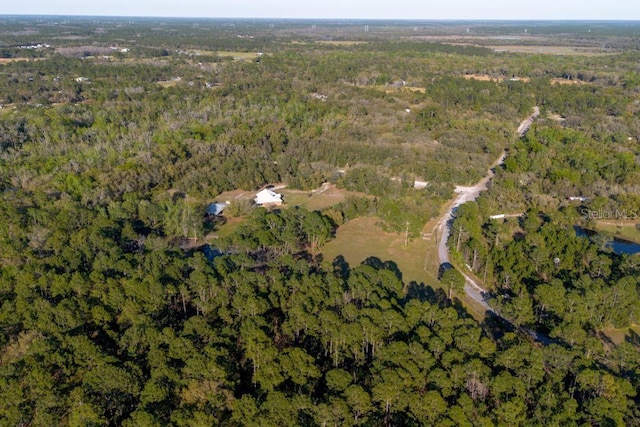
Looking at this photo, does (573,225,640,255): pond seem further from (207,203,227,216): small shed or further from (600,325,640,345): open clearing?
(207,203,227,216): small shed

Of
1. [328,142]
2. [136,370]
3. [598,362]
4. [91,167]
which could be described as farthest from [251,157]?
[598,362]

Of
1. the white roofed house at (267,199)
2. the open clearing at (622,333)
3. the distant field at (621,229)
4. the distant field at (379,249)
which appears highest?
the white roofed house at (267,199)

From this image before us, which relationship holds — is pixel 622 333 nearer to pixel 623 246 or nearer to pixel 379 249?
pixel 623 246

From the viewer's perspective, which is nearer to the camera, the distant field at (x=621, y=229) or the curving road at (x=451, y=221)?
the curving road at (x=451, y=221)

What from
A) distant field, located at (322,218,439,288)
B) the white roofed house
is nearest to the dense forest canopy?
distant field, located at (322,218,439,288)

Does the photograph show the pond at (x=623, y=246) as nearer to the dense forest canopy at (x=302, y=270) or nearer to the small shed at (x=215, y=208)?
the dense forest canopy at (x=302, y=270)

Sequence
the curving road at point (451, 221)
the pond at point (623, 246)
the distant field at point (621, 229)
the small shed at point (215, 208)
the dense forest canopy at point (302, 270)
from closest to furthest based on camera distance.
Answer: the dense forest canopy at point (302, 270)
the curving road at point (451, 221)
the pond at point (623, 246)
the distant field at point (621, 229)
the small shed at point (215, 208)

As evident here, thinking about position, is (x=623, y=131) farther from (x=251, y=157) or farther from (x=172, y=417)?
(x=172, y=417)

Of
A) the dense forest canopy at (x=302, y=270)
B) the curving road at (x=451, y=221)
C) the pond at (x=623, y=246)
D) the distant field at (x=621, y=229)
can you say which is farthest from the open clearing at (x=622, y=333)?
the distant field at (x=621, y=229)
